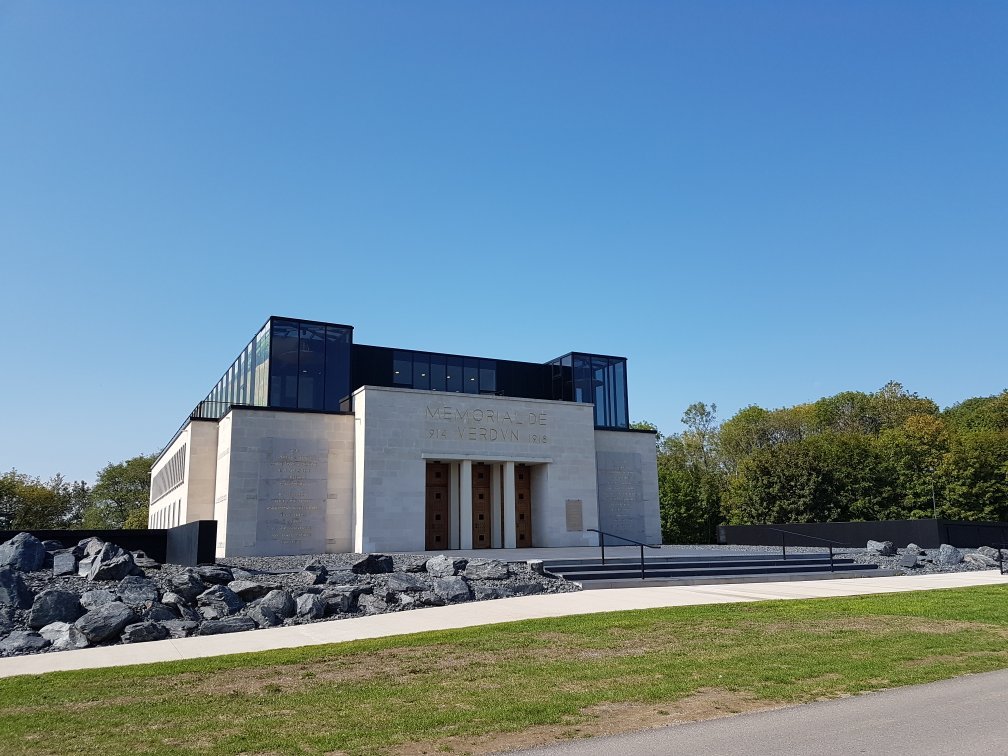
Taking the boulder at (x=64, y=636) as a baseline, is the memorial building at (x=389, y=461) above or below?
above

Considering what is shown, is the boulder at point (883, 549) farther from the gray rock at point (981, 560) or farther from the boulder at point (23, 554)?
the boulder at point (23, 554)

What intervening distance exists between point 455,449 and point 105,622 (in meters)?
18.1

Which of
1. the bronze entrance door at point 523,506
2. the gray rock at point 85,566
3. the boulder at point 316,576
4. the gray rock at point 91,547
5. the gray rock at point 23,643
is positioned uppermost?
the bronze entrance door at point 523,506

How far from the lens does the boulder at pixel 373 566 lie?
1845 cm

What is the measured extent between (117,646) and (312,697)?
18.9 ft

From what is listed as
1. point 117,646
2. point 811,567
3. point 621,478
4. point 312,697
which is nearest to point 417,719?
point 312,697

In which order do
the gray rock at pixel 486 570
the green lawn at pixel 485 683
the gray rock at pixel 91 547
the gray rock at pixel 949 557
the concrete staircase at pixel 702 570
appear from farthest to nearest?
1. the gray rock at pixel 949 557
2. the concrete staircase at pixel 702 570
3. the gray rock at pixel 91 547
4. the gray rock at pixel 486 570
5. the green lawn at pixel 485 683

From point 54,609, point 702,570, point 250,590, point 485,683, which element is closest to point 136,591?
point 54,609

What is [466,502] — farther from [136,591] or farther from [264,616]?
[264,616]

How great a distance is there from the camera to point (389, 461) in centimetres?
2872

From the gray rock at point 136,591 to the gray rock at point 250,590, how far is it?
149 cm

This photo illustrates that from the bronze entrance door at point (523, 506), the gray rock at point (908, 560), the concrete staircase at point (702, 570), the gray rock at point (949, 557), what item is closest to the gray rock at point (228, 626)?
Result: the concrete staircase at point (702, 570)

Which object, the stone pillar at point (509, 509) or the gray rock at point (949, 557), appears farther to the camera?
the stone pillar at point (509, 509)

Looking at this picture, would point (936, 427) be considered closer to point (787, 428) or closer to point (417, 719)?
point (787, 428)
